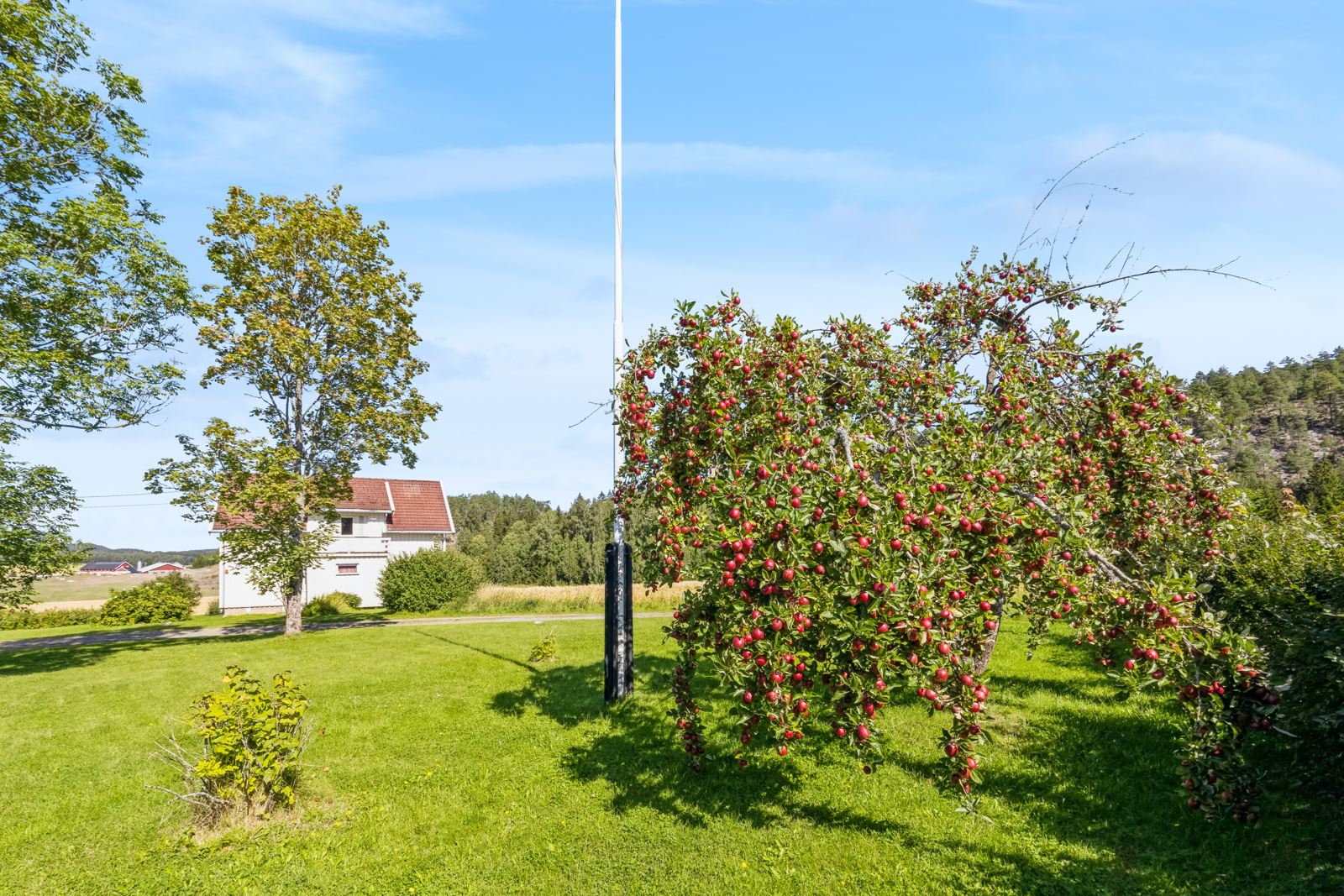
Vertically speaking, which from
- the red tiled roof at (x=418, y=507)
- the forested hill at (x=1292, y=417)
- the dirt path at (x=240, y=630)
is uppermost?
the forested hill at (x=1292, y=417)

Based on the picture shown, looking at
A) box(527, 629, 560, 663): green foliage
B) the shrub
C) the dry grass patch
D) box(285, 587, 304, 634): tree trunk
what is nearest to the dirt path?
box(285, 587, 304, 634): tree trunk

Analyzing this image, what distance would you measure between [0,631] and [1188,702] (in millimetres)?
37361

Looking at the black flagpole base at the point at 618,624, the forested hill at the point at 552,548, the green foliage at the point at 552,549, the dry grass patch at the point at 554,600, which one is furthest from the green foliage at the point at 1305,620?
the forested hill at the point at 552,548

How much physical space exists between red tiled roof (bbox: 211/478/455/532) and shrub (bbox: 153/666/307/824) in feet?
102

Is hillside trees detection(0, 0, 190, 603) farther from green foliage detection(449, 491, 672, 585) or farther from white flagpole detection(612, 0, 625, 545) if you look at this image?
green foliage detection(449, 491, 672, 585)

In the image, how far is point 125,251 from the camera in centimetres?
1595

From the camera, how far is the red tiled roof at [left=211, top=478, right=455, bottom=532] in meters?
36.9

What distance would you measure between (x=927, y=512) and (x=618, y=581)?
591cm

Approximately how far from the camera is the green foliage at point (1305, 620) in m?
5.03

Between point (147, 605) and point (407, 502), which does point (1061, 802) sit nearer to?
point (147, 605)

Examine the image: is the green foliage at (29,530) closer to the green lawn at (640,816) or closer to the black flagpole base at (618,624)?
the green lawn at (640,816)

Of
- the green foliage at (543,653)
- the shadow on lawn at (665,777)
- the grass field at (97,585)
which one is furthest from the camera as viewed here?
the grass field at (97,585)

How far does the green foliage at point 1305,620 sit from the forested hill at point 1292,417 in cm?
3816

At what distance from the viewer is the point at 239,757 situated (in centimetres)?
648
